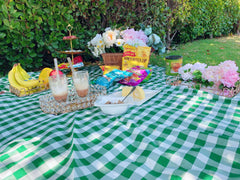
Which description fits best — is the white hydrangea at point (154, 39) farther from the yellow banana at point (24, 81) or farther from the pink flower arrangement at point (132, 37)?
the yellow banana at point (24, 81)

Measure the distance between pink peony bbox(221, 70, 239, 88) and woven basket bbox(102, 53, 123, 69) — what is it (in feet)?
4.26

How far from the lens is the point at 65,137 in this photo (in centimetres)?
122

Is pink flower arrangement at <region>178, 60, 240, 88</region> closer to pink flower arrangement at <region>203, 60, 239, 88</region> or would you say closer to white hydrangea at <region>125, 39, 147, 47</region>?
pink flower arrangement at <region>203, 60, 239, 88</region>

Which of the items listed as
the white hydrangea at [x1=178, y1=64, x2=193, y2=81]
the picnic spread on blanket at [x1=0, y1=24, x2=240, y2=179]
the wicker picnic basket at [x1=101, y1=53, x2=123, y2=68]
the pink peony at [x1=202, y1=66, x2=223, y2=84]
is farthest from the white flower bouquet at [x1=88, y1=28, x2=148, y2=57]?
Answer: the pink peony at [x1=202, y1=66, x2=223, y2=84]

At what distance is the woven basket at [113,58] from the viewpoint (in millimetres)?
2590

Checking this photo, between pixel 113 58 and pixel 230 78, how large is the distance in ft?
4.68

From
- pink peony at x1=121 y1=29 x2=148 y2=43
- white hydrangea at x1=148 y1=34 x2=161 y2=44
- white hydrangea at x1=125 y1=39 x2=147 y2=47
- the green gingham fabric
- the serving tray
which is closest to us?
the green gingham fabric

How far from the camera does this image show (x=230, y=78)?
164cm

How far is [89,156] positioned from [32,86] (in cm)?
131

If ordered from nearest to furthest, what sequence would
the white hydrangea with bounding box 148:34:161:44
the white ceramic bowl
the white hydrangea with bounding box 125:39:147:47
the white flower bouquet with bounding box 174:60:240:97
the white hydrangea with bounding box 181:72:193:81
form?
Result: the white ceramic bowl
the white flower bouquet with bounding box 174:60:240:97
the white hydrangea with bounding box 181:72:193:81
the white hydrangea with bounding box 125:39:147:47
the white hydrangea with bounding box 148:34:161:44

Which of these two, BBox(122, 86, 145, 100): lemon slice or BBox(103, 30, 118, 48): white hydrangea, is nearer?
BBox(122, 86, 145, 100): lemon slice

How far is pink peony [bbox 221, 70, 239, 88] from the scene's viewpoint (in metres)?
1.63

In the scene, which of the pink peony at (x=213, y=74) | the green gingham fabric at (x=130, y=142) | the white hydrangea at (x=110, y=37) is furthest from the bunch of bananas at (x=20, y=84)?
the pink peony at (x=213, y=74)

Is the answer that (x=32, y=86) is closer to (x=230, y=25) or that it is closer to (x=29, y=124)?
(x=29, y=124)
